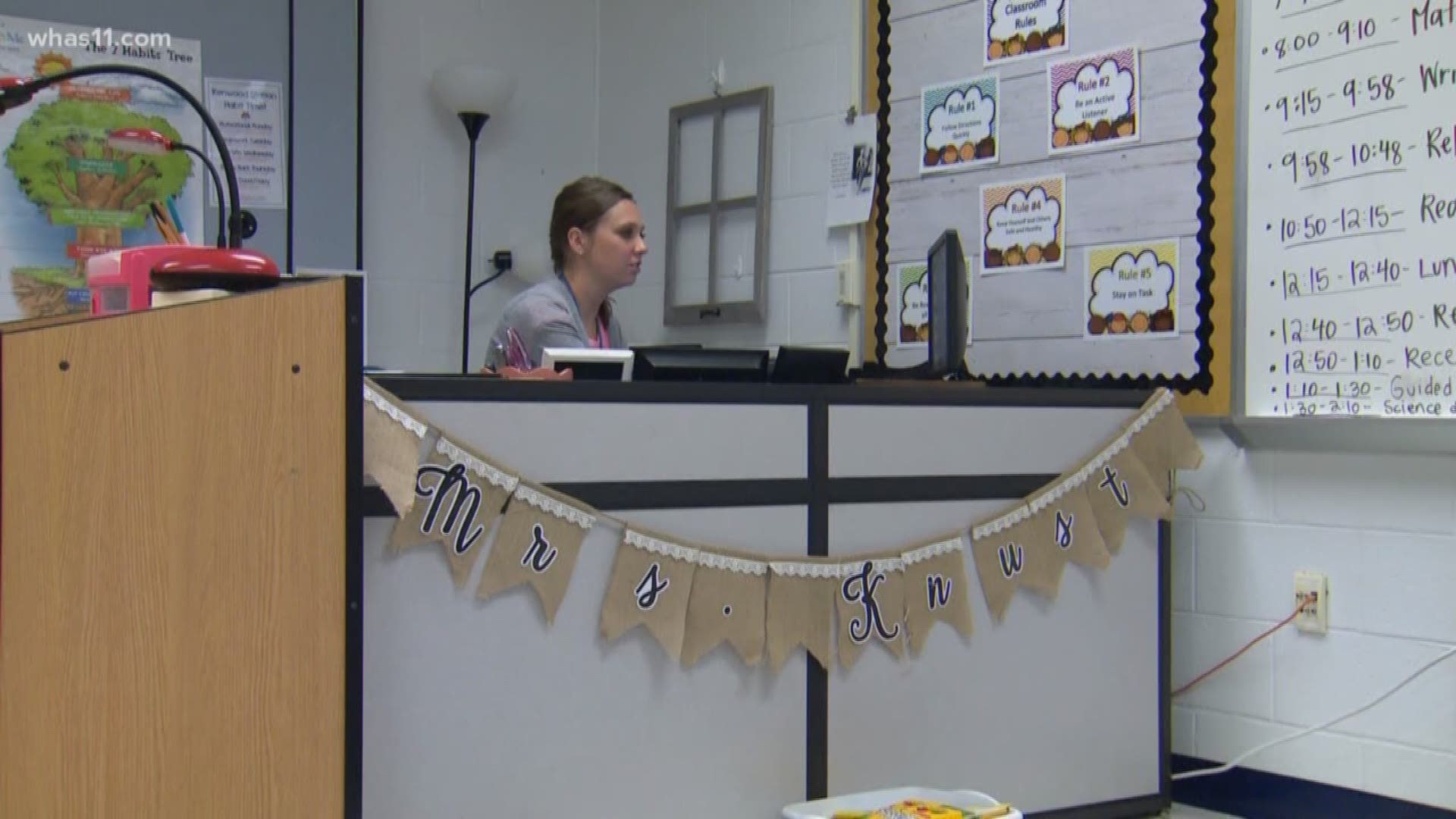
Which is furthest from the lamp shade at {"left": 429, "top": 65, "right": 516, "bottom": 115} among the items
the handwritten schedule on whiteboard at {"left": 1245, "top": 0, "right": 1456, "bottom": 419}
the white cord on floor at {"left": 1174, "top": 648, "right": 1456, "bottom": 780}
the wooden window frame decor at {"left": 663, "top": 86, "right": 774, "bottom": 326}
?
the white cord on floor at {"left": 1174, "top": 648, "right": 1456, "bottom": 780}

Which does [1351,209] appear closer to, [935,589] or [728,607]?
[935,589]

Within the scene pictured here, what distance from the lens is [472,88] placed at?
3982mm

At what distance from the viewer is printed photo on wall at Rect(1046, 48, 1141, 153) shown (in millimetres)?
2959

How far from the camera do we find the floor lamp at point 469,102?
157 inches

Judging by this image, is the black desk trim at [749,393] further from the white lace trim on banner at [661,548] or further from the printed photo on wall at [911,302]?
the printed photo on wall at [911,302]

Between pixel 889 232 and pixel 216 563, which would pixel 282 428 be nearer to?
pixel 216 563

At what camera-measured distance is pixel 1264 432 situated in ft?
8.93

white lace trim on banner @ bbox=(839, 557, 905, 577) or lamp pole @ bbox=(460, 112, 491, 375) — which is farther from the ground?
lamp pole @ bbox=(460, 112, 491, 375)

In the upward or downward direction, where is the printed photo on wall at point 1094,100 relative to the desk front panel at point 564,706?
upward

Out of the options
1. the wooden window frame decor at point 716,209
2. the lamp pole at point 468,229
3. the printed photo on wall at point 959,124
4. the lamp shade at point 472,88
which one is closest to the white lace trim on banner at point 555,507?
the printed photo on wall at point 959,124

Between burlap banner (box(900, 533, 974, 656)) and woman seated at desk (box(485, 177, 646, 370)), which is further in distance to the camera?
woman seated at desk (box(485, 177, 646, 370))

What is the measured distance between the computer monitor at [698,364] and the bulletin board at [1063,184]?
2.92 feet

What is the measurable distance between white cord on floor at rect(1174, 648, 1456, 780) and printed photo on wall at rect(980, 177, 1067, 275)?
3.69 ft

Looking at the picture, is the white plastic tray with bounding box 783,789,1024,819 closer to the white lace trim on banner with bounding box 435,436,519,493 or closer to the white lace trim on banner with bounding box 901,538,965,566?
the white lace trim on banner with bounding box 901,538,965,566
